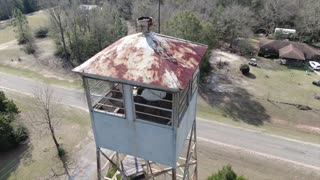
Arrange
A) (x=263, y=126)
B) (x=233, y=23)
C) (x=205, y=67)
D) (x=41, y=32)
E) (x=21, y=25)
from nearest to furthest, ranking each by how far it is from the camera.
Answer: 1. (x=263, y=126)
2. (x=205, y=67)
3. (x=233, y=23)
4. (x=21, y=25)
5. (x=41, y=32)

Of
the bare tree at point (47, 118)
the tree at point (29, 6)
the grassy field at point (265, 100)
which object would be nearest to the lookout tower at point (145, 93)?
the bare tree at point (47, 118)

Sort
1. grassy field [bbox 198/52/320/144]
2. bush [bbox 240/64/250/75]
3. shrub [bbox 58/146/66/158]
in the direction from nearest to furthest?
1. shrub [bbox 58/146/66/158]
2. grassy field [bbox 198/52/320/144]
3. bush [bbox 240/64/250/75]

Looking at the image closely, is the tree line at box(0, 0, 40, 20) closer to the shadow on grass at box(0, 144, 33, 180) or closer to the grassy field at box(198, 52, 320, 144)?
the shadow on grass at box(0, 144, 33, 180)

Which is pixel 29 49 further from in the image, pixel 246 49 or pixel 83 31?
pixel 246 49

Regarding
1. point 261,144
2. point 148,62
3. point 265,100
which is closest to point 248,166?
point 261,144

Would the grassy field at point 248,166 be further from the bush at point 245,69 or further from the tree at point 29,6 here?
the tree at point 29,6

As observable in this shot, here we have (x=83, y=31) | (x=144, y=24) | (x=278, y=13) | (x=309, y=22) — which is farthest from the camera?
(x=278, y=13)

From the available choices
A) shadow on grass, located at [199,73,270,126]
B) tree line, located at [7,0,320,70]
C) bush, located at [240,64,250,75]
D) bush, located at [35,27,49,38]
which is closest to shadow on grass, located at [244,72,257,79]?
bush, located at [240,64,250,75]
